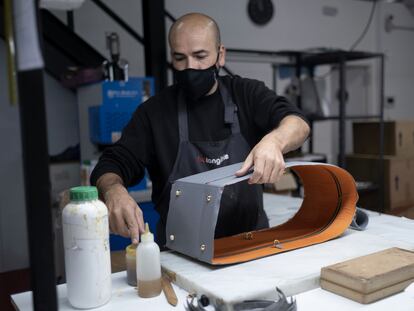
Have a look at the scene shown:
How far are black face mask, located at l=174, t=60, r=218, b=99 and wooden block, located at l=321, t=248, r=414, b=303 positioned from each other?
0.72 metres

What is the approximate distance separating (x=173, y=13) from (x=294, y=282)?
3437 millimetres

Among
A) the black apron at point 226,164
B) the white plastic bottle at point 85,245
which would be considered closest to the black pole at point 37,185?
the white plastic bottle at point 85,245

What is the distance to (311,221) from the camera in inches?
50.9

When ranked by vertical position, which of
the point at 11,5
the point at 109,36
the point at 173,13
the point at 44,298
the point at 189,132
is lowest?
the point at 44,298

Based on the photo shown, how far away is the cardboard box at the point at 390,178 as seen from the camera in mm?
4082

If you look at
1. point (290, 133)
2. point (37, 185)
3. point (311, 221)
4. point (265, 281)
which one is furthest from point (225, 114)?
point (37, 185)

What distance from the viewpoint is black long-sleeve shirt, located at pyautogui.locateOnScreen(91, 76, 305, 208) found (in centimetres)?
134

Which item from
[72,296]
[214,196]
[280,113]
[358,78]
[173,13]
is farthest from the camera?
[358,78]

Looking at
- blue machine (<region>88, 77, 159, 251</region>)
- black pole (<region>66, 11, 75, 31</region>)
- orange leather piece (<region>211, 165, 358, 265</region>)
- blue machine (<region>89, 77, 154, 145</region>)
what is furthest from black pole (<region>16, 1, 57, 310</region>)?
black pole (<region>66, 11, 75, 31</region>)

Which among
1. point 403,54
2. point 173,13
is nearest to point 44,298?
point 173,13

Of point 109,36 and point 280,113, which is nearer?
point 280,113

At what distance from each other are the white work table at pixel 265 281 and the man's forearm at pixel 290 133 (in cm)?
27

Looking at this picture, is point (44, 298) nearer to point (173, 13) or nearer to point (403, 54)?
point (173, 13)

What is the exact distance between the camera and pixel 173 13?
3.88 metres
